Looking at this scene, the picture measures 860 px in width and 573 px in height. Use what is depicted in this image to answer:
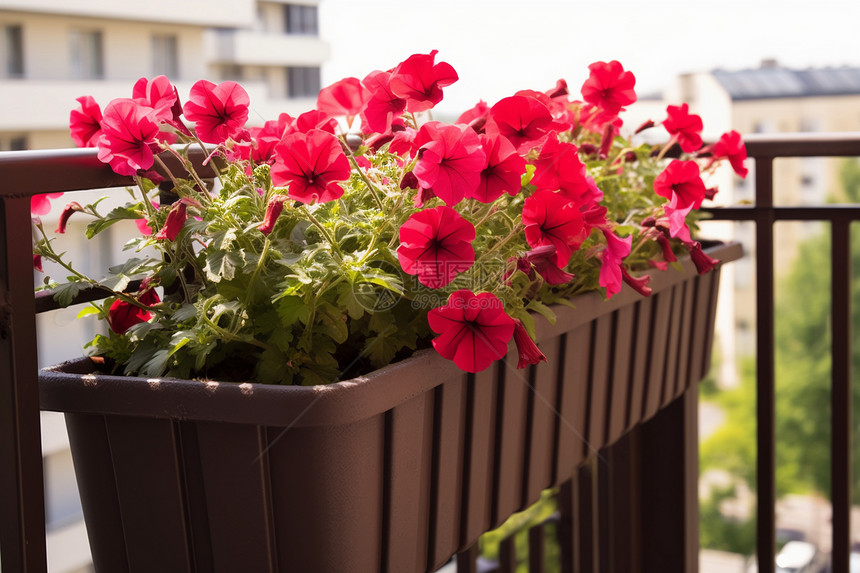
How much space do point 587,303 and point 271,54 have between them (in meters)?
7.87

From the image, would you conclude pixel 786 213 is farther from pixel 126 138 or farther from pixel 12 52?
pixel 12 52

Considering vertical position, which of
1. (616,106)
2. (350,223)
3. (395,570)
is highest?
(616,106)

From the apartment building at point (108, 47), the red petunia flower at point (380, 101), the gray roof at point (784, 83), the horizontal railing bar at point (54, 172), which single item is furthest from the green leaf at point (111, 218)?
the gray roof at point (784, 83)

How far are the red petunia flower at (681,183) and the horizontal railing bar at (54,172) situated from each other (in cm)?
62


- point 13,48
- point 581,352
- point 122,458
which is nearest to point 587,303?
point 581,352

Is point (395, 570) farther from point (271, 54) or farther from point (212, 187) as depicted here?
point (271, 54)

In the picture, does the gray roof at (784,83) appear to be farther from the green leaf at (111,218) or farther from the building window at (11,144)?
the green leaf at (111,218)

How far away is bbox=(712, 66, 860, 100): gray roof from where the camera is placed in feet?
87.4

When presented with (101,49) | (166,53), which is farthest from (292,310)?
(166,53)

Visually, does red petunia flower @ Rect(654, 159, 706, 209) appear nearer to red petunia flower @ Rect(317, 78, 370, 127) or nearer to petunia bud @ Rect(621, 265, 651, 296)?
petunia bud @ Rect(621, 265, 651, 296)

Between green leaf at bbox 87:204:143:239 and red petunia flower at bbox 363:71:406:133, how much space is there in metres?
0.25

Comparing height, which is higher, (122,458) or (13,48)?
(13,48)

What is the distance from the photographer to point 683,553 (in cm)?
171

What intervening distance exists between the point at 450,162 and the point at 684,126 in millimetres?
597
